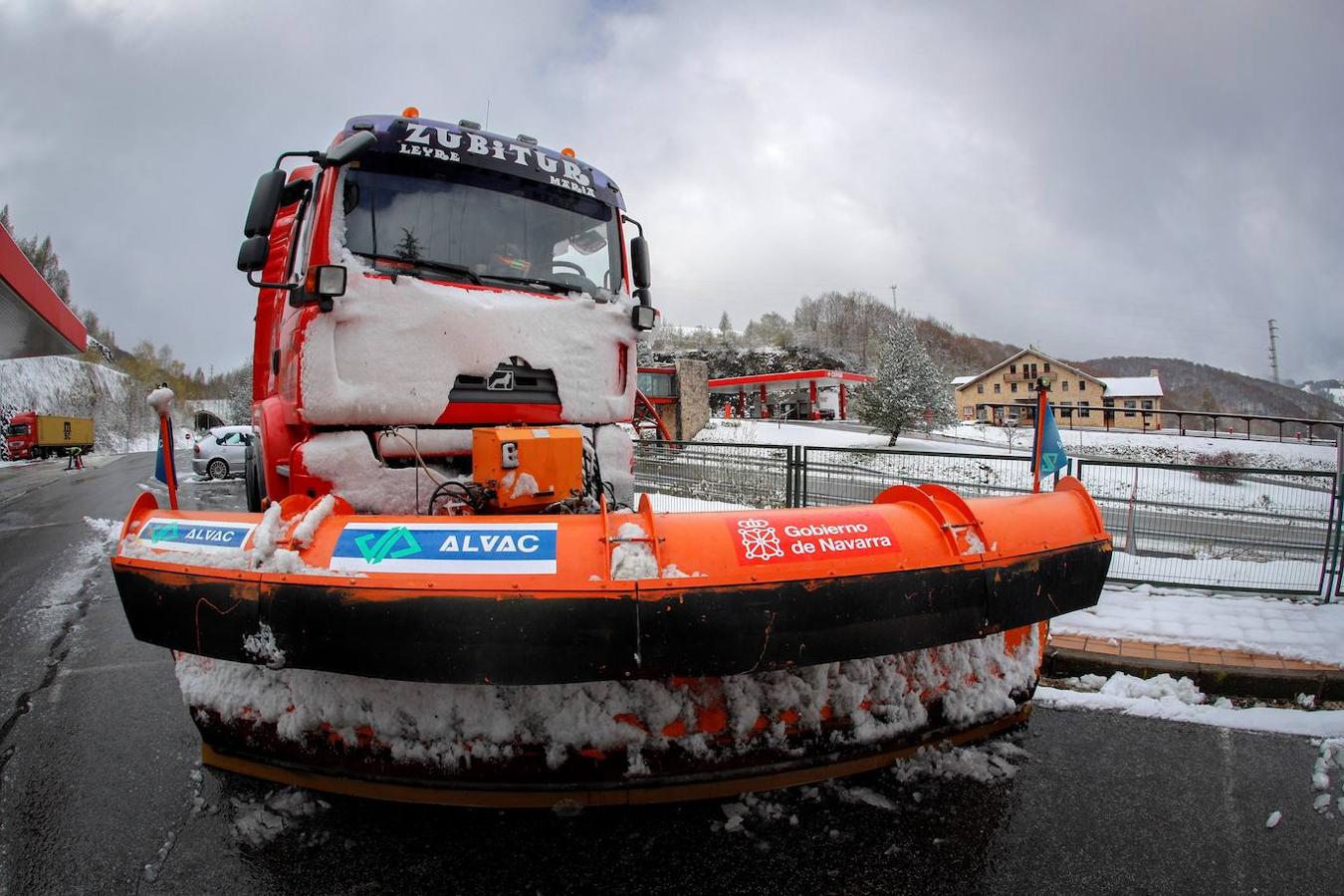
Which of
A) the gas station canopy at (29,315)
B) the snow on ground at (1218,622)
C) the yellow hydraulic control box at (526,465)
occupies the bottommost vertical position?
the snow on ground at (1218,622)

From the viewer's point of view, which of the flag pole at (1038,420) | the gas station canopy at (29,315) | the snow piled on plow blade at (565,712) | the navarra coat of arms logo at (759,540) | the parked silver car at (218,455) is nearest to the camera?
the navarra coat of arms logo at (759,540)

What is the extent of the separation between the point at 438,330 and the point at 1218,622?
5765 mm

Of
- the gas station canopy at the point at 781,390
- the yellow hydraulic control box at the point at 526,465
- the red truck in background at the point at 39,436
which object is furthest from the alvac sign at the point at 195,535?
the red truck in background at the point at 39,436

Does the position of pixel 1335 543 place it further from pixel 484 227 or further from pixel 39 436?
pixel 39 436

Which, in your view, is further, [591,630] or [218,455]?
[218,455]

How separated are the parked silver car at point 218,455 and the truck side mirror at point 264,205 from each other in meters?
17.8

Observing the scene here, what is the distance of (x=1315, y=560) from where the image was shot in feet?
18.7

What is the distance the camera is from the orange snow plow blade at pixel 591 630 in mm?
1992

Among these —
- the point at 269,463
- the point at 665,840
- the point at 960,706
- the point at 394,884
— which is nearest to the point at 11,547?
the point at 269,463

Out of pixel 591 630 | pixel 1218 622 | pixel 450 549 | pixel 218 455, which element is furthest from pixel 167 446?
pixel 218 455

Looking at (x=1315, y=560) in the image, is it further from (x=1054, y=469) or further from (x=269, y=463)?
(x=269, y=463)

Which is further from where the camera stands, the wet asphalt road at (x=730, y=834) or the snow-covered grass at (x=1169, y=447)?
the snow-covered grass at (x=1169, y=447)

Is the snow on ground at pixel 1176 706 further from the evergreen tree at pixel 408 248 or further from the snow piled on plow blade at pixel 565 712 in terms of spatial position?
the evergreen tree at pixel 408 248

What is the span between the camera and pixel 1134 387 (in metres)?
69.1
